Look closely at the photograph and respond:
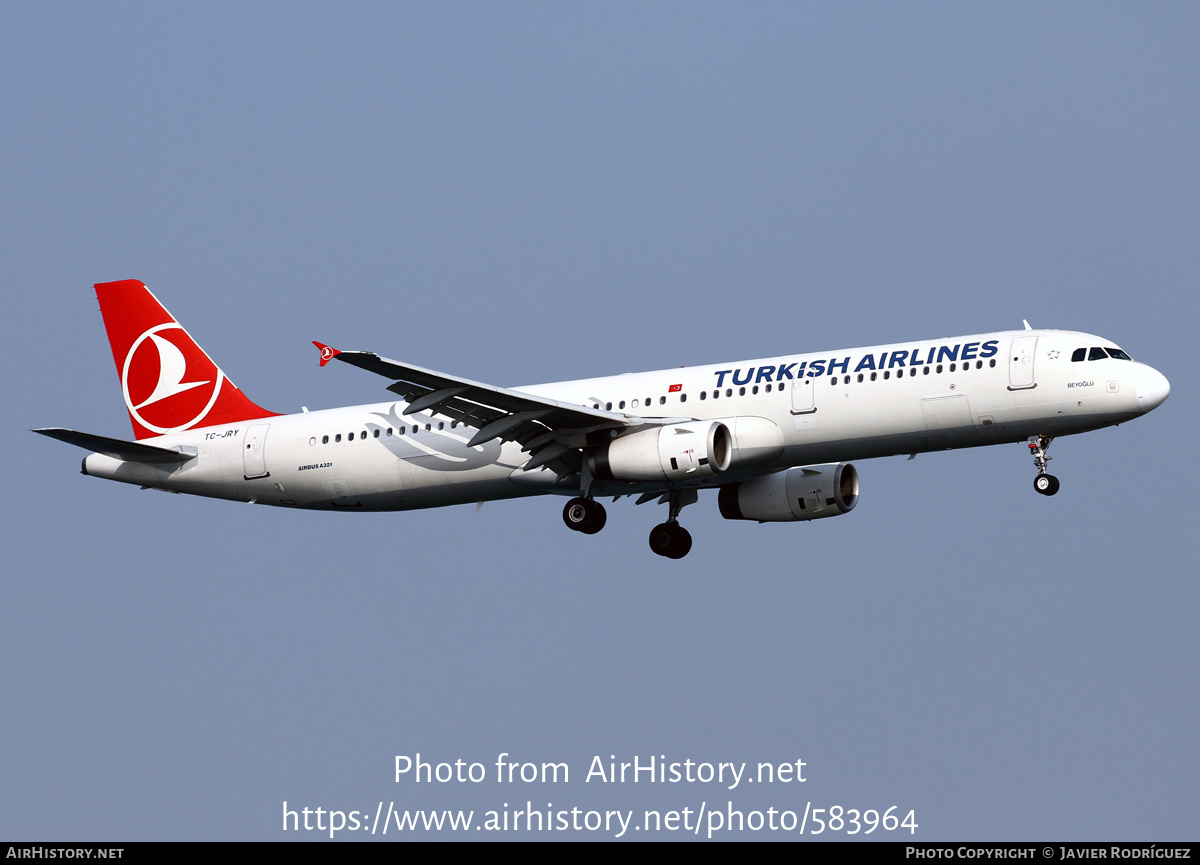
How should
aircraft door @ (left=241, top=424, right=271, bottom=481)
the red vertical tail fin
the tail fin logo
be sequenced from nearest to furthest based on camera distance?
aircraft door @ (left=241, top=424, right=271, bottom=481), the red vertical tail fin, the tail fin logo

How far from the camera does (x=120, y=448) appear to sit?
147 feet

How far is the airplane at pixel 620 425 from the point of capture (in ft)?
127

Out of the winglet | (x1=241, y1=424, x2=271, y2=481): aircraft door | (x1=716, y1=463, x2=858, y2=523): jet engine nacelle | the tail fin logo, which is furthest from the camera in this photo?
the tail fin logo

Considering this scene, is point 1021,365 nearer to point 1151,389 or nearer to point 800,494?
point 1151,389

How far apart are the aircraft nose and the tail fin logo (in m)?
25.8

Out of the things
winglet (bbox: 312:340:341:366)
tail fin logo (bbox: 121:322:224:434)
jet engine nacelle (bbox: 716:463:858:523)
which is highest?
tail fin logo (bbox: 121:322:224:434)

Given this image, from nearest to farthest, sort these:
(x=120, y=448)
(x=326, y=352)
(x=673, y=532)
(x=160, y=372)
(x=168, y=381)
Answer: (x=326, y=352) < (x=120, y=448) < (x=673, y=532) < (x=168, y=381) < (x=160, y=372)

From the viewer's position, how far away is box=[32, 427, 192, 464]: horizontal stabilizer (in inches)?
1676

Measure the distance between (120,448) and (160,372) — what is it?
14.1 ft

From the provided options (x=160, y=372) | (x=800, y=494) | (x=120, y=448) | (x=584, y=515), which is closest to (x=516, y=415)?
(x=584, y=515)

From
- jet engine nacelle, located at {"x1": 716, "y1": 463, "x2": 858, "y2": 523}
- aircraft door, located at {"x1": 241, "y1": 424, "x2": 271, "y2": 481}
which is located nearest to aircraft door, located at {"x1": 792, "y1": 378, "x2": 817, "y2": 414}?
jet engine nacelle, located at {"x1": 716, "y1": 463, "x2": 858, "y2": 523}

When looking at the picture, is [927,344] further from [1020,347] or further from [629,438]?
[629,438]

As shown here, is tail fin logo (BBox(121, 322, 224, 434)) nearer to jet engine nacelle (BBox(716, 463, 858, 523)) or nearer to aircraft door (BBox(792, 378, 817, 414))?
jet engine nacelle (BBox(716, 463, 858, 523))
